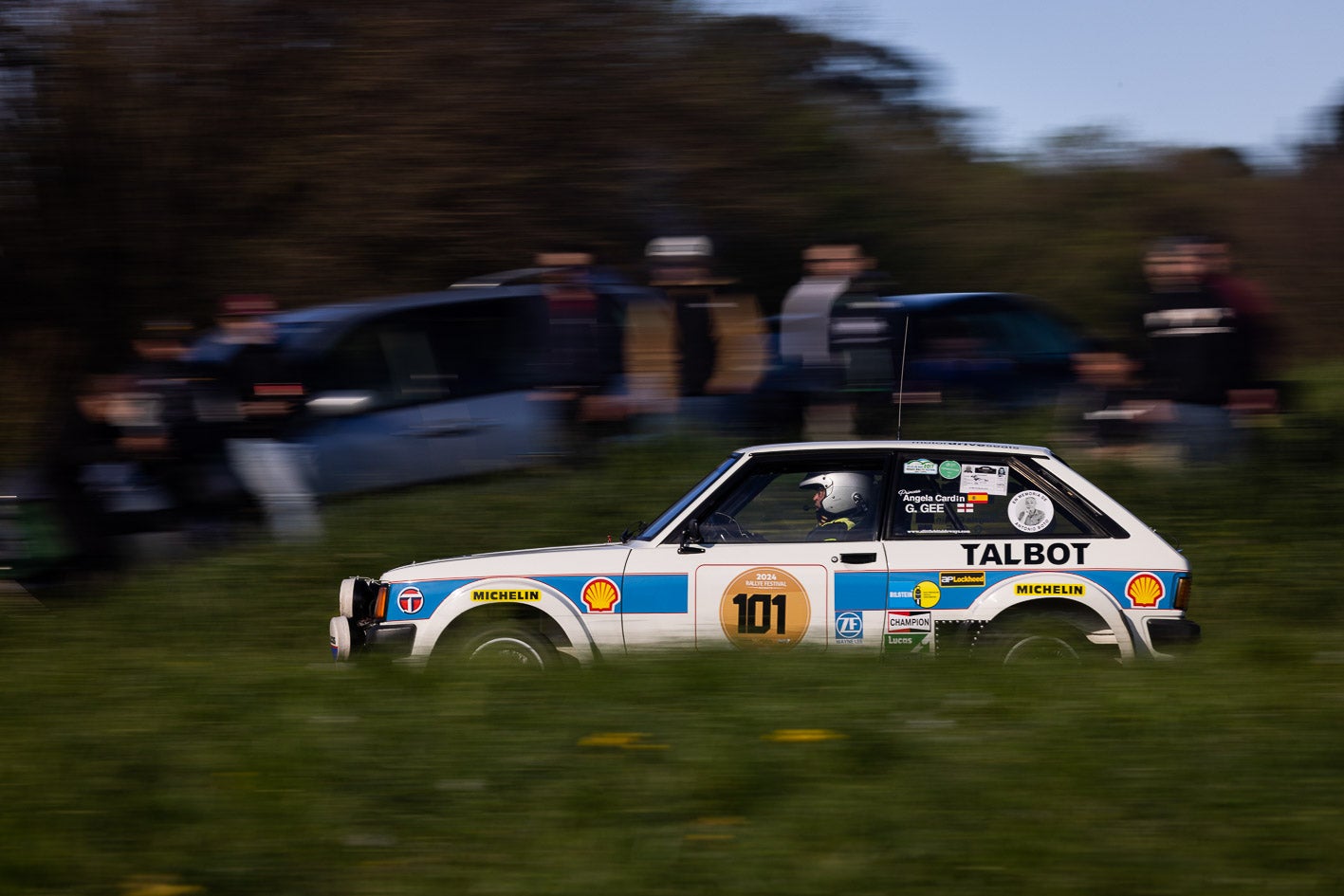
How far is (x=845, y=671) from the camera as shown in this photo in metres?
5.54

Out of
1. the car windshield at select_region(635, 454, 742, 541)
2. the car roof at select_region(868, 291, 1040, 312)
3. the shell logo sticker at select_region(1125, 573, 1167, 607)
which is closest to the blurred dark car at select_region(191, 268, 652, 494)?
the car roof at select_region(868, 291, 1040, 312)

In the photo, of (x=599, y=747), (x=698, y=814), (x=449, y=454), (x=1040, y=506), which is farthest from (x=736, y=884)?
(x=449, y=454)

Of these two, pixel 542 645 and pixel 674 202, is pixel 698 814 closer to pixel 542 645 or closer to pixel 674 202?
pixel 542 645

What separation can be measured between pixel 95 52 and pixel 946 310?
26.8ft

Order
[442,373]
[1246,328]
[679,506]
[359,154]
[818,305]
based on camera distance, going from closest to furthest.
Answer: [679,506], [1246,328], [818,305], [442,373], [359,154]

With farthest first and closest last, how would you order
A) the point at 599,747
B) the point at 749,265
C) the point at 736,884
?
1. the point at 749,265
2. the point at 599,747
3. the point at 736,884

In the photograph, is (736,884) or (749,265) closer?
(736,884)

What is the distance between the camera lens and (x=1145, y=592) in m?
6.66

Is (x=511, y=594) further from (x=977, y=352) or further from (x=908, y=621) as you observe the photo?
(x=977, y=352)

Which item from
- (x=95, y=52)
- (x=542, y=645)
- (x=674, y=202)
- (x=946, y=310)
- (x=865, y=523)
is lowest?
(x=542, y=645)

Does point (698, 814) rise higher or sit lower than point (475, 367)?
lower

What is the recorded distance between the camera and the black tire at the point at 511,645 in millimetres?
6852

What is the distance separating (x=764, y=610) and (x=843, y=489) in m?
0.75

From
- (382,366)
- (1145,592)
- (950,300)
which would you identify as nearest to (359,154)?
(382,366)
